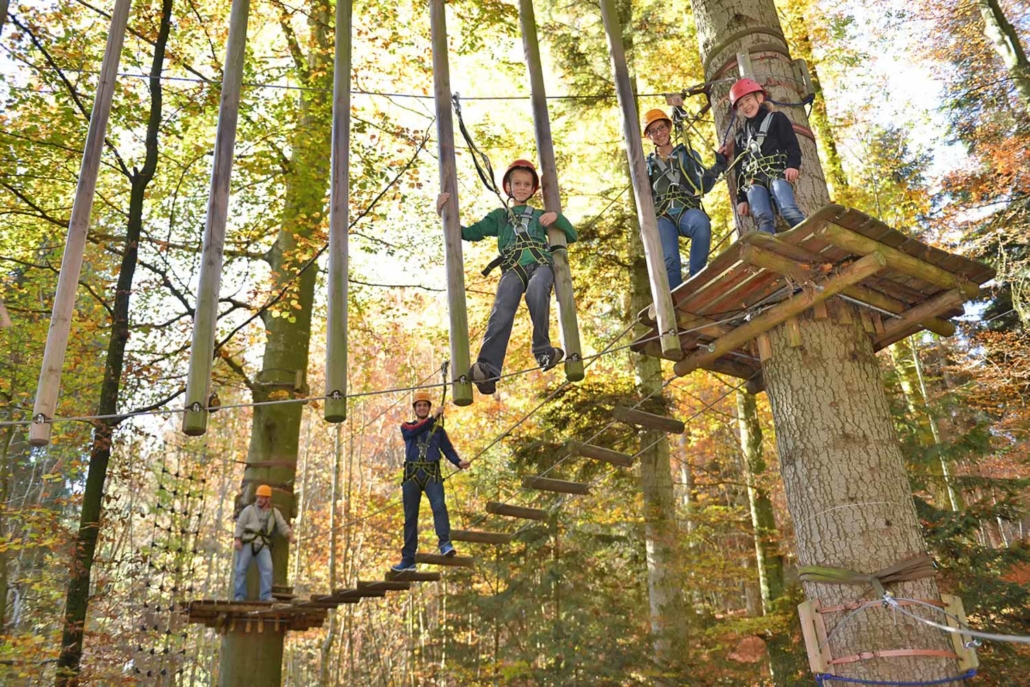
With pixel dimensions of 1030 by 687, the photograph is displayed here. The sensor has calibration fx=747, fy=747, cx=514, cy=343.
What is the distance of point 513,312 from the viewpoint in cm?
418

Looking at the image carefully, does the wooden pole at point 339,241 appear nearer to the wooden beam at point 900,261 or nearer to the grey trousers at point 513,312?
the grey trousers at point 513,312

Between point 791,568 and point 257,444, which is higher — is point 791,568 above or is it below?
below

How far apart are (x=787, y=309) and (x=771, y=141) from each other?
1028 mm

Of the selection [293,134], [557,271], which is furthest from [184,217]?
[557,271]

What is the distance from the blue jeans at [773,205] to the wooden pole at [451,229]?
1597 mm

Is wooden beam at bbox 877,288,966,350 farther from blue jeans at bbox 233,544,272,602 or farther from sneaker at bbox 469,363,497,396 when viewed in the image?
blue jeans at bbox 233,544,272,602

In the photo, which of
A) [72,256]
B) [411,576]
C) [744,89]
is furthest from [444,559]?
[744,89]

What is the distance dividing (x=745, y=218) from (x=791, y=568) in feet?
24.6


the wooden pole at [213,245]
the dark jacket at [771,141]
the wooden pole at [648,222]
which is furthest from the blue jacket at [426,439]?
the dark jacket at [771,141]

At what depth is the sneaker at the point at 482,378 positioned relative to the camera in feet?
12.3

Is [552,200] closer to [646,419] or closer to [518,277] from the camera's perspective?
[518,277]

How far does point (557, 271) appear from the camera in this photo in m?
4.00

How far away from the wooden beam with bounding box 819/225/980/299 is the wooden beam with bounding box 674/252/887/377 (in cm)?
6

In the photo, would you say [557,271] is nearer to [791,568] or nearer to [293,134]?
[293,134]
